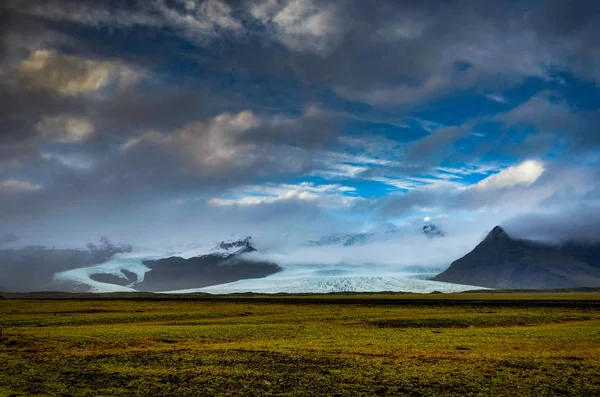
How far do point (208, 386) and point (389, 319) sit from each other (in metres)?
40.6

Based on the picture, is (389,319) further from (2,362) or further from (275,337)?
(2,362)

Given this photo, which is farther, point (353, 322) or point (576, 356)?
→ point (353, 322)

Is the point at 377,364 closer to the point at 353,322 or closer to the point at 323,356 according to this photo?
the point at 323,356

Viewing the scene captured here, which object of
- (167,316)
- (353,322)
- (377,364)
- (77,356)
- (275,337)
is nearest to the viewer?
(377,364)

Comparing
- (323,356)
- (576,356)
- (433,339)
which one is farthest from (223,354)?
(576,356)

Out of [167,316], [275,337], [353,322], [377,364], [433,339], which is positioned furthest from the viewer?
[167,316]

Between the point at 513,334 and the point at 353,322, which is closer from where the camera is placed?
the point at 513,334

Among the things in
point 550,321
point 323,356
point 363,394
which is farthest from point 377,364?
point 550,321

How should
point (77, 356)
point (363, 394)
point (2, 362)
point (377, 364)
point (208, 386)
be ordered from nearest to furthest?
point (363, 394) < point (208, 386) < point (377, 364) < point (2, 362) < point (77, 356)

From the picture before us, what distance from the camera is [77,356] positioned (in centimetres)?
3031

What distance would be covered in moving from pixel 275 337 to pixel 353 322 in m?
17.2

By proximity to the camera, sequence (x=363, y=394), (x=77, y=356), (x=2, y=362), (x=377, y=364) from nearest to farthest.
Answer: (x=363, y=394) < (x=377, y=364) < (x=2, y=362) < (x=77, y=356)

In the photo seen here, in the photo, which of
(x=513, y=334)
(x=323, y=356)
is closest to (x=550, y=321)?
(x=513, y=334)

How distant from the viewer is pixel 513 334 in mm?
42719
